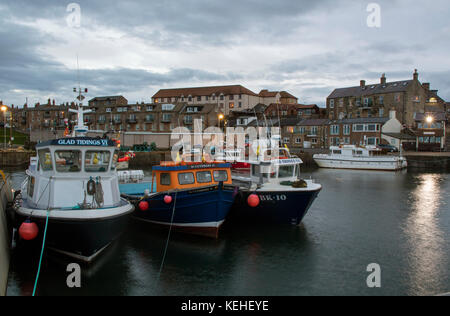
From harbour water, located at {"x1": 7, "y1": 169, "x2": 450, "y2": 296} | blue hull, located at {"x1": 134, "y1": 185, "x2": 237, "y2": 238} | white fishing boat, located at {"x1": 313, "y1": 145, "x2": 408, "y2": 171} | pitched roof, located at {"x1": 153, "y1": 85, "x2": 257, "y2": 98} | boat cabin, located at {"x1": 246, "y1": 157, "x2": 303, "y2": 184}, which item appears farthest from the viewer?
pitched roof, located at {"x1": 153, "y1": 85, "x2": 257, "y2": 98}

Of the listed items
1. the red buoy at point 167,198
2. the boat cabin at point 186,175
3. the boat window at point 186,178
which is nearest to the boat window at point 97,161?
the red buoy at point 167,198

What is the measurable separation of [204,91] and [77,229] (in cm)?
9508

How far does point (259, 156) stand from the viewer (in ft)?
68.3

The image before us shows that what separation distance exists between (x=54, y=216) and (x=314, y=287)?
9.08 meters

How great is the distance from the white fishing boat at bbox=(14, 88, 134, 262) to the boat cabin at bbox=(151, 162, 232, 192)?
3.46m

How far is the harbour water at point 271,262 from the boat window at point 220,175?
271 cm

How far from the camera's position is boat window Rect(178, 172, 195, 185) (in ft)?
57.2

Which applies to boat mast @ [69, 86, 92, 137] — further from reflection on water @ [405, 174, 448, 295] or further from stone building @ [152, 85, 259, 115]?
stone building @ [152, 85, 259, 115]

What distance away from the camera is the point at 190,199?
53.6 ft

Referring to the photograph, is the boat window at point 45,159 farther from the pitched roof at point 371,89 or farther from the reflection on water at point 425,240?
the pitched roof at point 371,89

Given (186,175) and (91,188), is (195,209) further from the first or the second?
(91,188)

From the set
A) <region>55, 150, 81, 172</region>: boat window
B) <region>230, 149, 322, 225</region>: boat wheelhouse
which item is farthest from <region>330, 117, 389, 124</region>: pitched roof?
<region>55, 150, 81, 172</region>: boat window

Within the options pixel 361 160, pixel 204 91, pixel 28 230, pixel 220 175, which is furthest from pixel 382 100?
pixel 28 230
